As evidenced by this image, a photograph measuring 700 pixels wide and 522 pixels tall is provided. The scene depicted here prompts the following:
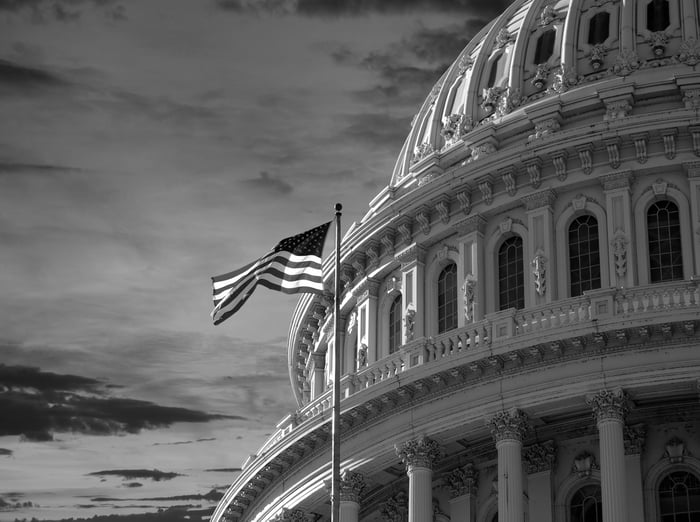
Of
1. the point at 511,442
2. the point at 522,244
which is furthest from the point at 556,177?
the point at 511,442

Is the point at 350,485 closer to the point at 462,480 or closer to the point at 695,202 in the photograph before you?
the point at 462,480

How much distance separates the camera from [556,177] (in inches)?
2427

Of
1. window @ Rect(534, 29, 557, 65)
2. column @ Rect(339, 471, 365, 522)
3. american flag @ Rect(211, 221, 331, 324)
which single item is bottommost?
column @ Rect(339, 471, 365, 522)

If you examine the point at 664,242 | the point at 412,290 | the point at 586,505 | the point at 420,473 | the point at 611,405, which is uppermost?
the point at 412,290

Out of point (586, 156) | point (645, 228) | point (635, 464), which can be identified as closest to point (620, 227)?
point (645, 228)

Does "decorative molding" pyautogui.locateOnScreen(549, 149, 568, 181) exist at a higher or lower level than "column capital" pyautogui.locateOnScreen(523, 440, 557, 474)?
higher

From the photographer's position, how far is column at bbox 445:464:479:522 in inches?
2288

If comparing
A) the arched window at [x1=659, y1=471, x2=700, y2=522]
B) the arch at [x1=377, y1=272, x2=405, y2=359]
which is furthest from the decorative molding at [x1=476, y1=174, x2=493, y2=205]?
the arched window at [x1=659, y1=471, x2=700, y2=522]

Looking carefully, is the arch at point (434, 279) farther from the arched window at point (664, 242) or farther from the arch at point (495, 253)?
the arched window at point (664, 242)

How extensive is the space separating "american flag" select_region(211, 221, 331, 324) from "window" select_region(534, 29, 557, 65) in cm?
1728

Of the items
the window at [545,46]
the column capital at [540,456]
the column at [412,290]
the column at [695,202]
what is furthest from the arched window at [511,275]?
the window at [545,46]

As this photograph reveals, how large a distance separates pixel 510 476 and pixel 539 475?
3.44 meters

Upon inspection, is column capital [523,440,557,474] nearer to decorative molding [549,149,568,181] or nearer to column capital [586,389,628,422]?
column capital [586,389,628,422]

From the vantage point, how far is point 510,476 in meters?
53.2
